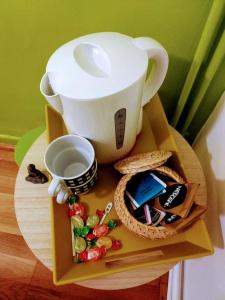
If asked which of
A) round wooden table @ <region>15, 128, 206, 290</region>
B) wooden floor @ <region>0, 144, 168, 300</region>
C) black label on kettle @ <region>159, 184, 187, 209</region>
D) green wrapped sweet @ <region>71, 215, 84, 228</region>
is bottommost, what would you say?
wooden floor @ <region>0, 144, 168, 300</region>

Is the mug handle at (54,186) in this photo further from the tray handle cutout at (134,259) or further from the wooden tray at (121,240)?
the tray handle cutout at (134,259)

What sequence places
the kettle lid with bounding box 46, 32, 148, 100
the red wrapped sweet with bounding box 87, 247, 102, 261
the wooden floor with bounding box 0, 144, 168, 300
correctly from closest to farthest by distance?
the kettle lid with bounding box 46, 32, 148, 100 → the red wrapped sweet with bounding box 87, 247, 102, 261 → the wooden floor with bounding box 0, 144, 168, 300

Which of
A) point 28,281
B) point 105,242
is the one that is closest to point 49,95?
point 105,242

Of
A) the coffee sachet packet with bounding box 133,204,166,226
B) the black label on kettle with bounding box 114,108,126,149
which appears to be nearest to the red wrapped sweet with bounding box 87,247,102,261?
the coffee sachet packet with bounding box 133,204,166,226

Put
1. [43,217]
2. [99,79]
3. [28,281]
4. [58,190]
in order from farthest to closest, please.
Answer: [28,281]
[43,217]
[58,190]
[99,79]

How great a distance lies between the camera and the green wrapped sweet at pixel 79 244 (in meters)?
0.55

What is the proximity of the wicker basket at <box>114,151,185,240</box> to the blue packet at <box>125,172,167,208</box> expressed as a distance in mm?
20

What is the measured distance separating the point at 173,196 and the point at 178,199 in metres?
0.01

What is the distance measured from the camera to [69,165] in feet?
2.03

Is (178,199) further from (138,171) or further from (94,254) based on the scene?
(94,254)

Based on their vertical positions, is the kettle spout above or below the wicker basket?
above

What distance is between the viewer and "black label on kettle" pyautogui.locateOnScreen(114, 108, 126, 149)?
487 mm

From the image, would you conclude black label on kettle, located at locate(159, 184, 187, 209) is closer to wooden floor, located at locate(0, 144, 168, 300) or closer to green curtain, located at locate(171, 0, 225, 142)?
green curtain, located at locate(171, 0, 225, 142)

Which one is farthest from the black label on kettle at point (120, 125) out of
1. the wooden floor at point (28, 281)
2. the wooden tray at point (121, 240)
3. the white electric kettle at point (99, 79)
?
the wooden floor at point (28, 281)
